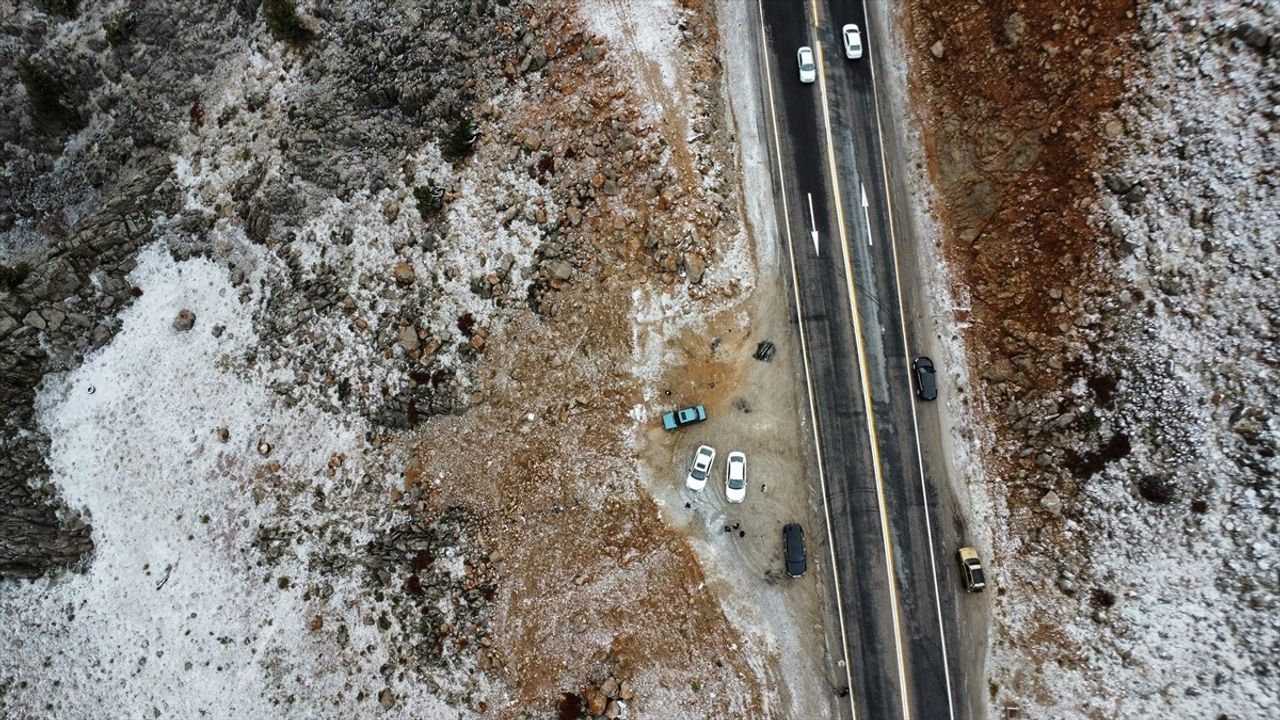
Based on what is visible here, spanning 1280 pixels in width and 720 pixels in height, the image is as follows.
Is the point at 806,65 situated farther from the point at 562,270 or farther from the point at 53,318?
the point at 53,318

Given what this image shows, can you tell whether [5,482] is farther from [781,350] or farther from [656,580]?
[781,350]

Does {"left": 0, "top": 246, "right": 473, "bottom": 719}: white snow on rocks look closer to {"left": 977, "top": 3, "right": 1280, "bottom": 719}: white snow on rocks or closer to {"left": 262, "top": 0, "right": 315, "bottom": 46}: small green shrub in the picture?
{"left": 262, "top": 0, "right": 315, "bottom": 46}: small green shrub

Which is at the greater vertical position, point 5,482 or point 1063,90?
point 1063,90

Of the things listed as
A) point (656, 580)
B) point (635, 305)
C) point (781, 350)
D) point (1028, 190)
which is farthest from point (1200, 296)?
point (656, 580)

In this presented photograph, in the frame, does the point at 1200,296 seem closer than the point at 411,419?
Yes

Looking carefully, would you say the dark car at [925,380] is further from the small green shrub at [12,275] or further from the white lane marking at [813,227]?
the small green shrub at [12,275]

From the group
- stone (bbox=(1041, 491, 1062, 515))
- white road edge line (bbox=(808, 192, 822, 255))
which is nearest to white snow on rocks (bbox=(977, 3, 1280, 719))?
stone (bbox=(1041, 491, 1062, 515))
